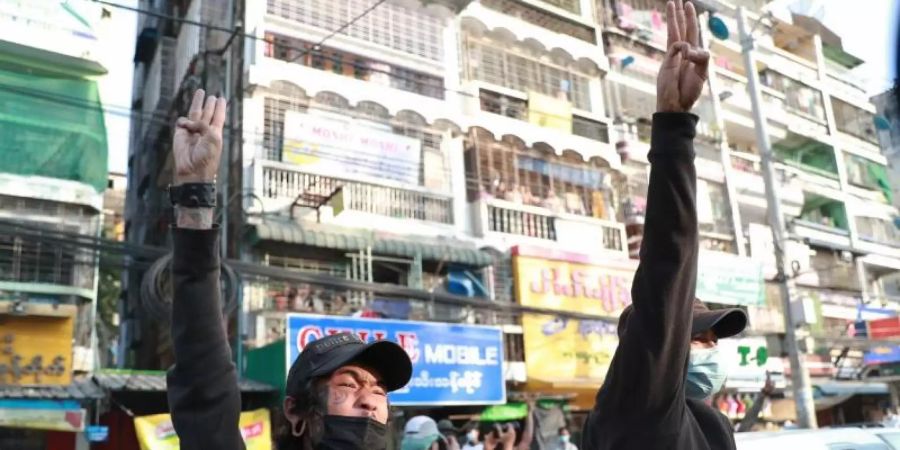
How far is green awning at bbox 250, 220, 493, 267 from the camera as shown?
11.8 metres

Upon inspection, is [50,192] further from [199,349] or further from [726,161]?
[726,161]

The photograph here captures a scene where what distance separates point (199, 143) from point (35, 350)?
945 cm

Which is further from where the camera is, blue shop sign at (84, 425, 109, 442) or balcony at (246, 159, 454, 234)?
balcony at (246, 159, 454, 234)

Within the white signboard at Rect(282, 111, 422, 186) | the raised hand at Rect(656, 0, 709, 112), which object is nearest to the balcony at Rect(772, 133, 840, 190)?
the white signboard at Rect(282, 111, 422, 186)

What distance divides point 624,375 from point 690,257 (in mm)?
271

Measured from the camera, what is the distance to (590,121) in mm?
17531

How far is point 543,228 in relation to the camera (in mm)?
15594

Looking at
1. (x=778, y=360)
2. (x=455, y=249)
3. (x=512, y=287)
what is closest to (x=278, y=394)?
(x=455, y=249)

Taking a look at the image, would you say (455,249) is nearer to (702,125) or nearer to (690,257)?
(702,125)

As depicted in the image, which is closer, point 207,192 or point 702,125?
point 207,192

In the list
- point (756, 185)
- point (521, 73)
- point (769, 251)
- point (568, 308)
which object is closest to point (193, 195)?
point (568, 308)

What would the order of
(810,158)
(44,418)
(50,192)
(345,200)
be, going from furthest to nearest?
1. (810,158)
2. (345,200)
3. (50,192)
4. (44,418)

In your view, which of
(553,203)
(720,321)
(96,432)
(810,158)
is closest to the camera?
(720,321)

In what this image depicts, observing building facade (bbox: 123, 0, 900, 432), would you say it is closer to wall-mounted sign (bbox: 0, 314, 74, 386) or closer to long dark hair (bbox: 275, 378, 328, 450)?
wall-mounted sign (bbox: 0, 314, 74, 386)
